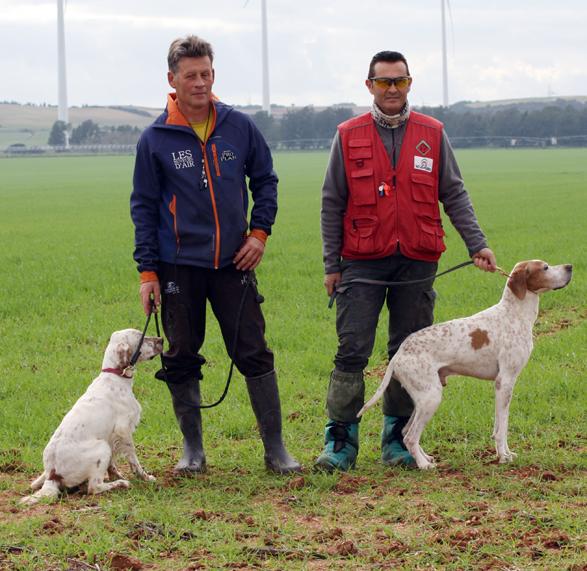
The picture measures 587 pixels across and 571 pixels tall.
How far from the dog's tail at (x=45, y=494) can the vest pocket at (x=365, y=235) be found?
2.36m

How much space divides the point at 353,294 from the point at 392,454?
43.8 inches

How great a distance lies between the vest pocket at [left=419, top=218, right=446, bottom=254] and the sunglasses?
861mm

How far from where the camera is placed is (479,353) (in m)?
6.87

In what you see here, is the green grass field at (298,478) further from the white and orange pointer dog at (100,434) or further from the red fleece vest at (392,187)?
the red fleece vest at (392,187)

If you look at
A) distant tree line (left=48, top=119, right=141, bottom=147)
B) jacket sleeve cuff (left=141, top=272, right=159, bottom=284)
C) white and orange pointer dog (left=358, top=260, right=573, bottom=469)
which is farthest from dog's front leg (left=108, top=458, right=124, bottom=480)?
distant tree line (left=48, top=119, right=141, bottom=147)

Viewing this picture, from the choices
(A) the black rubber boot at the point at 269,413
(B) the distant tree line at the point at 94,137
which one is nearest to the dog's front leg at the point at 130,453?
(A) the black rubber boot at the point at 269,413

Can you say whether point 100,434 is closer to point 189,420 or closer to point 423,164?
point 189,420

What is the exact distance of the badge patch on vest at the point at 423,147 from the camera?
666cm

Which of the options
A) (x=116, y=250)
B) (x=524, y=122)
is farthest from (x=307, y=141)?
(x=116, y=250)

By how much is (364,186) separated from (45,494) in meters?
2.71

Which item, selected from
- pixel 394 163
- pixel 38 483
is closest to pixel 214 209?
pixel 394 163

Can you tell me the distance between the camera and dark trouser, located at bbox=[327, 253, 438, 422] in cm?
681

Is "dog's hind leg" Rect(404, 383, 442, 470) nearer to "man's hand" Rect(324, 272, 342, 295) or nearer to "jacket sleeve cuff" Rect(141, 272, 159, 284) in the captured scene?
"man's hand" Rect(324, 272, 342, 295)

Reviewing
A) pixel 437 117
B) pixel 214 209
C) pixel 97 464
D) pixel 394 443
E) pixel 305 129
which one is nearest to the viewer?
pixel 97 464
